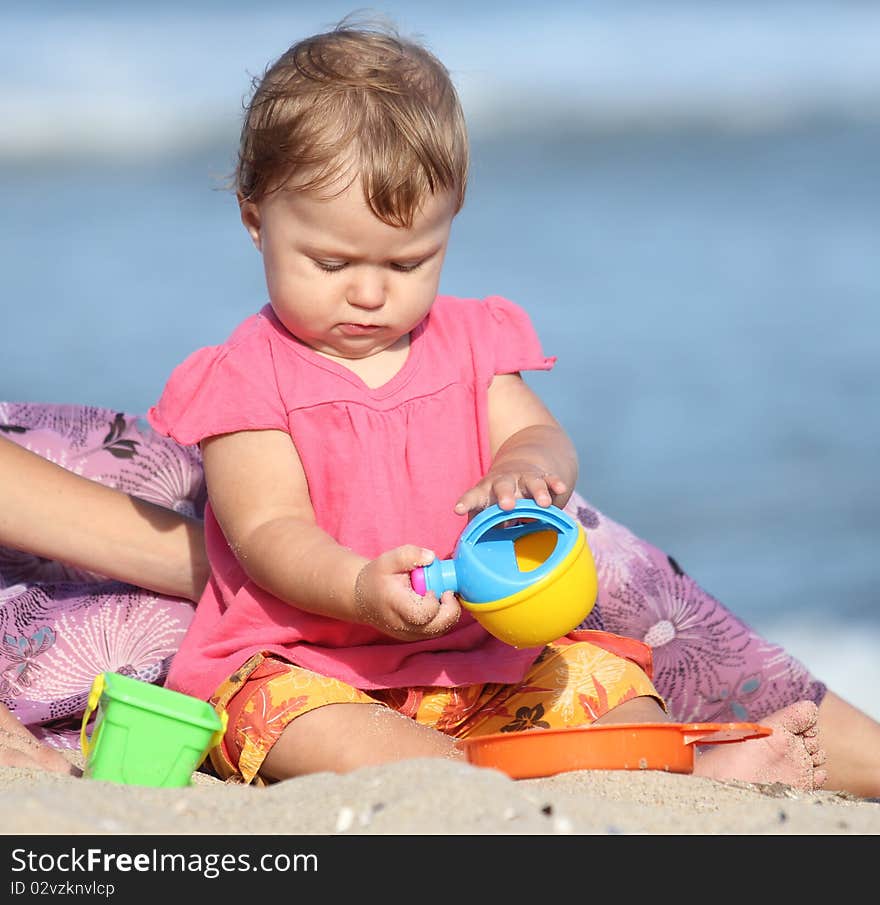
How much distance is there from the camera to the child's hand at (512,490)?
2389 mm

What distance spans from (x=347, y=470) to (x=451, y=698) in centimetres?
49

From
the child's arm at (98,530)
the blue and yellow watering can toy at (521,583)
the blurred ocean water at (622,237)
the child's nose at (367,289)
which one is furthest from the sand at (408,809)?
the blurred ocean water at (622,237)

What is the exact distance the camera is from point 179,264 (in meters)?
8.98

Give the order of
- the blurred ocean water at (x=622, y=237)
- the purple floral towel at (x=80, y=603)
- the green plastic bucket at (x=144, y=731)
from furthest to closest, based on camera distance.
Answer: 1. the blurred ocean water at (x=622, y=237)
2. the purple floral towel at (x=80, y=603)
3. the green plastic bucket at (x=144, y=731)

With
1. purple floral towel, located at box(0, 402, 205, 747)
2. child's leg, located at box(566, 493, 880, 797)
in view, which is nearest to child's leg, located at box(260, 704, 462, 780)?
purple floral towel, located at box(0, 402, 205, 747)

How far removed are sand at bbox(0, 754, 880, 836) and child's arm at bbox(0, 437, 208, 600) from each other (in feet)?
3.46

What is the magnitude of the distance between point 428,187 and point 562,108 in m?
12.6

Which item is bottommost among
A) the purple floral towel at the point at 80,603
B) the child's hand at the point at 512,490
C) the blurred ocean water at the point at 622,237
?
the child's hand at the point at 512,490

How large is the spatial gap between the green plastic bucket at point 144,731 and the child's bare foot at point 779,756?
1.12 metres

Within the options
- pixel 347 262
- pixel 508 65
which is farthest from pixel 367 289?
pixel 508 65

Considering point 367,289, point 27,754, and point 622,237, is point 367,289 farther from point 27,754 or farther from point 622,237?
point 622,237

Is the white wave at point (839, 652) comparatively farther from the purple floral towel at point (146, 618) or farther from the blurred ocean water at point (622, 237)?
the purple floral towel at point (146, 618)

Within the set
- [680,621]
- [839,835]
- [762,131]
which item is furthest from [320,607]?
[762,131]

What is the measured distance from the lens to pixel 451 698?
276 cm
